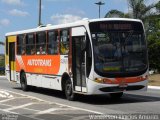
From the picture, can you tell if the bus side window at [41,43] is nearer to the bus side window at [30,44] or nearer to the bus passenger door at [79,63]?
the bus side window at [30,44]

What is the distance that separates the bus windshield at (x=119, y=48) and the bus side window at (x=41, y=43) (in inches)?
180

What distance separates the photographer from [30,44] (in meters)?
23.3

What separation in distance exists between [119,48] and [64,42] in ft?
9.22

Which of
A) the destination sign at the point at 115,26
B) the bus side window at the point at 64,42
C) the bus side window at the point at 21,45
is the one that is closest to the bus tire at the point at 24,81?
the bus side window at the point at 21,45

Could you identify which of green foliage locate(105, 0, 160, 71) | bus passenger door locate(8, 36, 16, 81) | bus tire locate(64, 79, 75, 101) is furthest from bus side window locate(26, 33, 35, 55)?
green foliage locate(105, 0, 160, 71)

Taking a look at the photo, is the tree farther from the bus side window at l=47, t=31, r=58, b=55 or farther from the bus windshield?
the bus windshield

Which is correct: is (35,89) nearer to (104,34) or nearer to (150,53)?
(104,34)

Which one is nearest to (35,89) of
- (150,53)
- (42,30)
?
(42,30)

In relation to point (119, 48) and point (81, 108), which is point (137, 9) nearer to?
point (119, 48)

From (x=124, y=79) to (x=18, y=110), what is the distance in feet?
13.0

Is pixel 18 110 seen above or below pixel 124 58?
below

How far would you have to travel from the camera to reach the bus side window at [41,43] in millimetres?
21516

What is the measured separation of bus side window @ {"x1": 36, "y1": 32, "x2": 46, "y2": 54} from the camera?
21.5 m

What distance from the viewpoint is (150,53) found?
3956 centimetres
